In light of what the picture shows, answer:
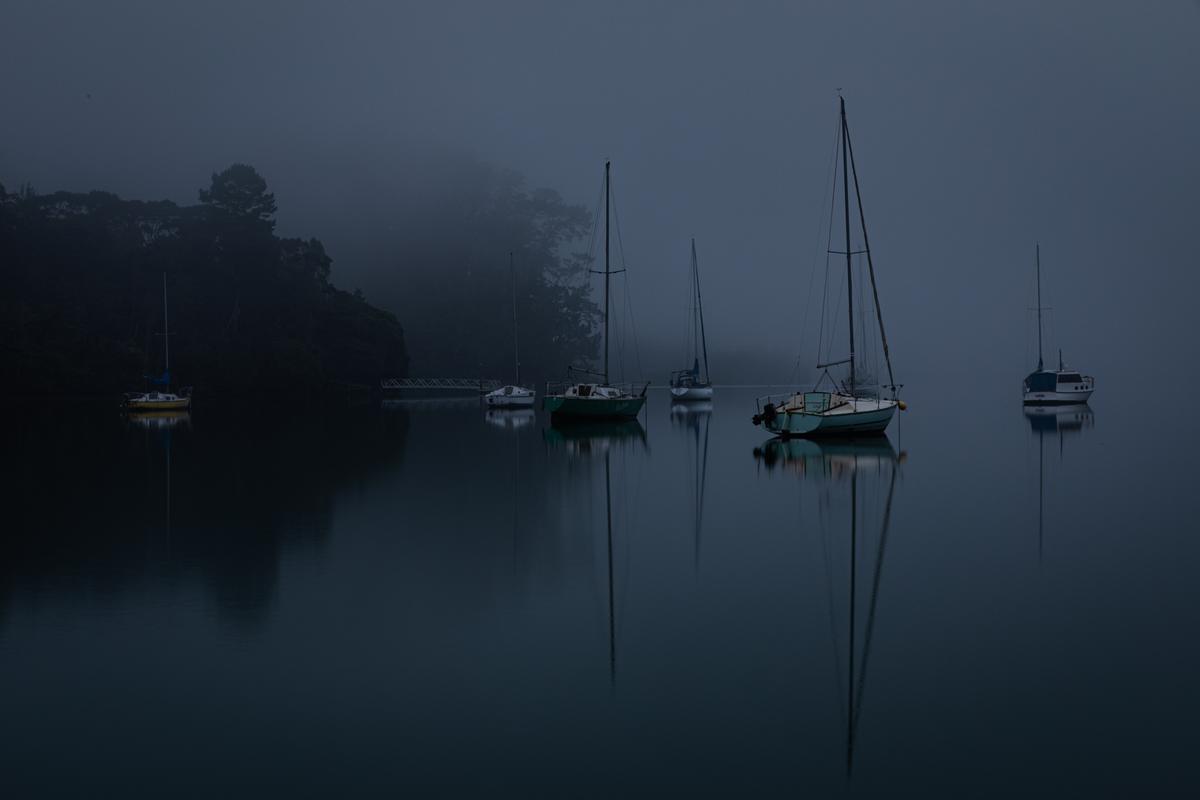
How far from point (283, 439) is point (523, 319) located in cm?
8211

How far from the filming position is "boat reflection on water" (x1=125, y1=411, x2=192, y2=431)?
41847 mm

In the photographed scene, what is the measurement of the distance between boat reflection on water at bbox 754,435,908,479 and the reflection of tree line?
1089 cm

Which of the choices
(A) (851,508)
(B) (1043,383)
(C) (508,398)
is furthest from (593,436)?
(B) (1043,383)

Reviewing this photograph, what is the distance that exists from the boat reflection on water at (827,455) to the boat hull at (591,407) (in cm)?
1178

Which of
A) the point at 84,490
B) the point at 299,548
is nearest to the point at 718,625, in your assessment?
the point at 299,548

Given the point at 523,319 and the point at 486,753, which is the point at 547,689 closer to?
the point at 486,753

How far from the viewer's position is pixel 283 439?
3359 cm

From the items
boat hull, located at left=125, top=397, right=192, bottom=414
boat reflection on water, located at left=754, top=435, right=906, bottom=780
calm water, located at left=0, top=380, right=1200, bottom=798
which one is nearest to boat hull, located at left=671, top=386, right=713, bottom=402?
boat hull, located at left=125, top=397, right=192, bottom=414

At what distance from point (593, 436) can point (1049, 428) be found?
70.6ft

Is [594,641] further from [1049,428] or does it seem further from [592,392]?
[1049,428]

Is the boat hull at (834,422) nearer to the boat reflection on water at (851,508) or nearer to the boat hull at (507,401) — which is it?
the boat reflection on water at (851,508)

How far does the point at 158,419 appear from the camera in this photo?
4772 centimetres

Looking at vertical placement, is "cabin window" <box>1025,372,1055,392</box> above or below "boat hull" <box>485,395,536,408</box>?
above

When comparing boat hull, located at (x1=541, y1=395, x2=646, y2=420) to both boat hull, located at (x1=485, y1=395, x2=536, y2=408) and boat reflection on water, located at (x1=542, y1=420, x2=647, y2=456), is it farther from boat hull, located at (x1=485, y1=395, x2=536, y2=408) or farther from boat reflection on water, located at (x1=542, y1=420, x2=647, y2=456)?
boat hull, located at (x1=485, y1=395, x2=536, y2=408)
